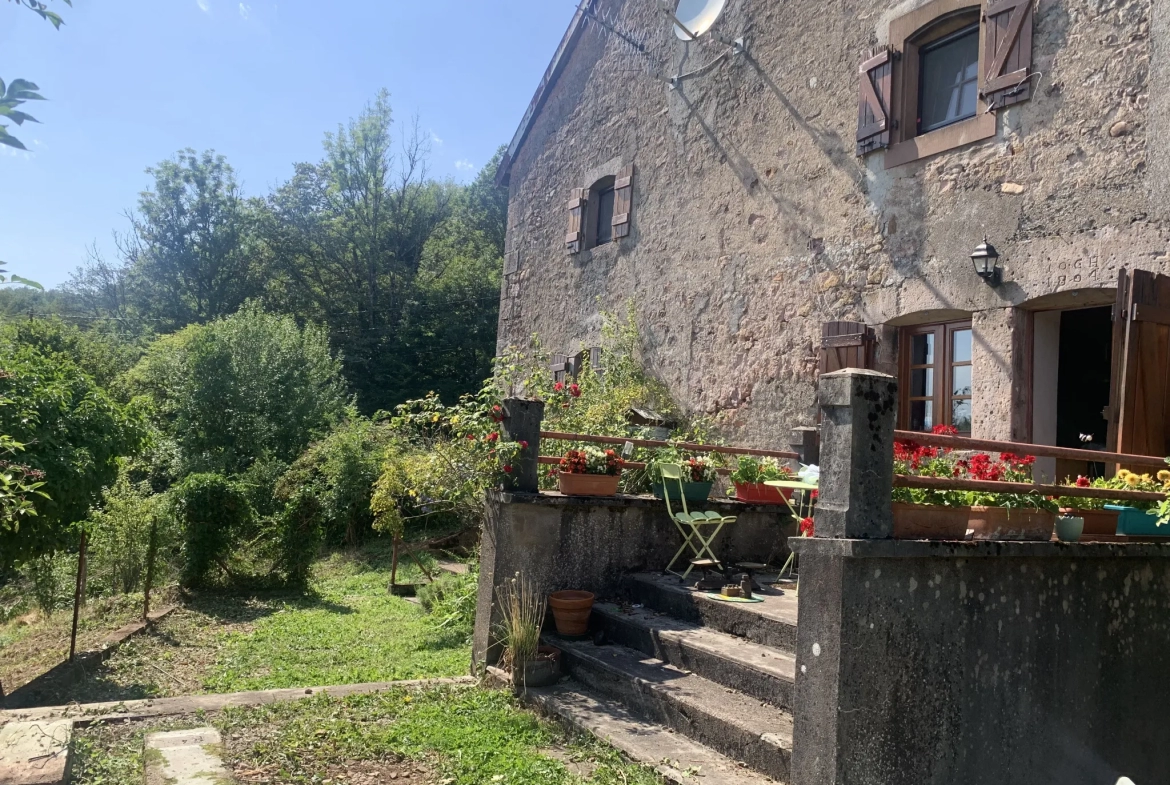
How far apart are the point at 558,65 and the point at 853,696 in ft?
35.5

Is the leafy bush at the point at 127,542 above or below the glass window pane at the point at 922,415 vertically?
below

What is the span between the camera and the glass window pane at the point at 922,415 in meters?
6.93

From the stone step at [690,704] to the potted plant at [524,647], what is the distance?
16 centimetres

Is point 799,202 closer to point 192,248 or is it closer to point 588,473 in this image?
A: point 588,473

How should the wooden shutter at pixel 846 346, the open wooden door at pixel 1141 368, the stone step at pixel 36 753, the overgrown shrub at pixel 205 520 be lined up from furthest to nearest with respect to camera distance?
1. the overgrown shrub at pixel 205 520
2. the wooden shutter at pixel 846 346
3. the open wooden door at pixel 1141 368
4. the stone step at pixel 36 753

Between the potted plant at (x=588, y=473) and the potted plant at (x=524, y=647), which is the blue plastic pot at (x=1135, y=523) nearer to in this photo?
the potted plant at (x=588, y=473)

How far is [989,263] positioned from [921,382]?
4.16ft

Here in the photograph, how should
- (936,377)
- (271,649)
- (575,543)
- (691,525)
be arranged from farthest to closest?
(936,377), (271,649), (691,525), (575,543)

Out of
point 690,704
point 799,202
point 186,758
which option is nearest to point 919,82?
point 799,202

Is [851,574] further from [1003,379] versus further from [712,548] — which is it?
[1003,379]

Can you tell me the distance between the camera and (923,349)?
7.14m

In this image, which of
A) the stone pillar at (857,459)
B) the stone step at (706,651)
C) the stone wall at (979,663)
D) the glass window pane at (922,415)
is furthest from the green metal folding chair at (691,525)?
the stone pillar at (857,459)

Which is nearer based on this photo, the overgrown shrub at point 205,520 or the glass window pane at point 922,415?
the glass window pane at point 922,415

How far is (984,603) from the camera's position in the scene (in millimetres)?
3490
